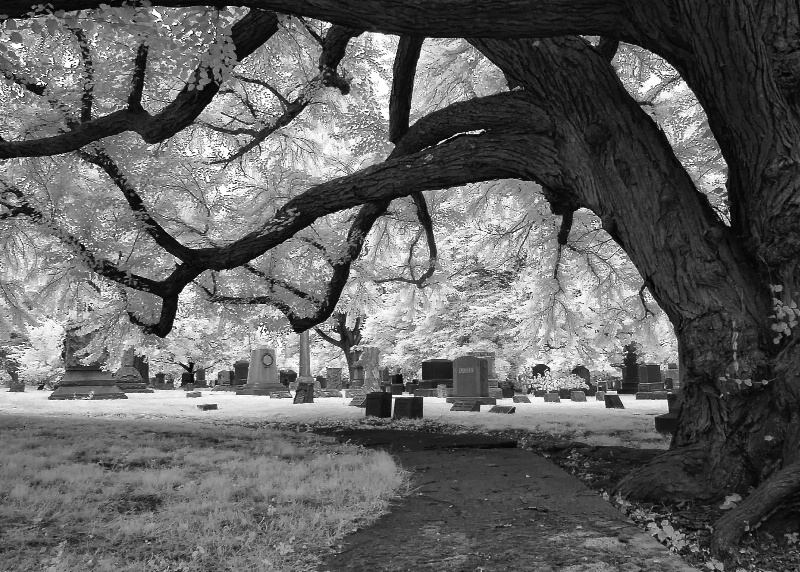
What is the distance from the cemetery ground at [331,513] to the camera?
9.62ft

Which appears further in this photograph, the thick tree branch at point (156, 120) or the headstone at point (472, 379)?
the headstone at point (472, 379)

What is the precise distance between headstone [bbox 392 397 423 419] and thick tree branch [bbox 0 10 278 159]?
778 centimetres

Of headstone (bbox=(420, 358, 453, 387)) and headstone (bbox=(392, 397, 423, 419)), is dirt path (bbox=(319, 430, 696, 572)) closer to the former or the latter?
headstone (bbox=(392, 397, 423, 419))

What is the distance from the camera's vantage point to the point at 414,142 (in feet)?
23.1

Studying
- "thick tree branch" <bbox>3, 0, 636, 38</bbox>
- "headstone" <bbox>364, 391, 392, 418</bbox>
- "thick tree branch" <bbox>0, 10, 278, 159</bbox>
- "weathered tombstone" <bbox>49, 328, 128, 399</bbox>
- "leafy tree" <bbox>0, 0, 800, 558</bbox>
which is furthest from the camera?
"weathered tombstone" <bbox>49, 328, 128, 399</bbox>

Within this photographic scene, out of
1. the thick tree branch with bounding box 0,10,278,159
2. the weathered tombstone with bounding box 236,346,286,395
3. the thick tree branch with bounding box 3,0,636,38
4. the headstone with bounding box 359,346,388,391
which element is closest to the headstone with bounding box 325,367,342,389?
the headstone with bounding box 359,346,388,391

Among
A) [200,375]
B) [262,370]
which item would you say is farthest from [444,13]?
[200,375]

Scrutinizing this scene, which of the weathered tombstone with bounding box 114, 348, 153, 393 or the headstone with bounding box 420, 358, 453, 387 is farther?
the weathered tombstone with bounding box 114, 348, 153, 393

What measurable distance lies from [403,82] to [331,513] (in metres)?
6.09

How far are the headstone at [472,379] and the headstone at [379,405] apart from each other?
560 cm

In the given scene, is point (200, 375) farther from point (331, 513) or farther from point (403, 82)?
point (331, 513)

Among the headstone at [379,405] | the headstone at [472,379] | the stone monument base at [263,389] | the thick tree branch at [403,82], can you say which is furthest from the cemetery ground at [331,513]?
the stone monument base at [263,389]

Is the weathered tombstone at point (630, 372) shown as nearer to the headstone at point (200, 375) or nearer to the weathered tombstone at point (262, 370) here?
the weathered tombstone at point (262, 370)

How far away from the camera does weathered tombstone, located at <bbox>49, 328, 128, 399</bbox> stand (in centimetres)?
1964
